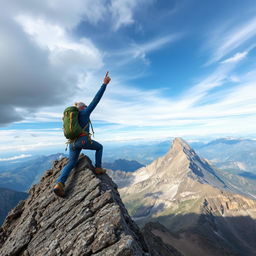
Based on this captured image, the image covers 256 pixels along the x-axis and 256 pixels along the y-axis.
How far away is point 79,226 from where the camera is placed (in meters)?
13.2

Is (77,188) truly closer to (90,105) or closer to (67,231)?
(67,231)

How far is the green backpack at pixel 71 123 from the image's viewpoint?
611 inches

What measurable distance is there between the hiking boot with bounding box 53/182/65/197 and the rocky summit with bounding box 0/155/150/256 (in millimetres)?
967

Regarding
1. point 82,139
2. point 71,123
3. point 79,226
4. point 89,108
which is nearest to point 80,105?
point 89,108

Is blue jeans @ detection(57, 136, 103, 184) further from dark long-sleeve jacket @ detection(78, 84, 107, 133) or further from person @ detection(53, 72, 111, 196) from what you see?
dark long-sleeve jacket @ detection(78, 84, 107, 133)

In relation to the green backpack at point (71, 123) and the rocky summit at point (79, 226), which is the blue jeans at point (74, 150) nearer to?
the green backpack at point (71, 123)

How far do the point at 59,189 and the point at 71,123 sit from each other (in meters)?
5.35

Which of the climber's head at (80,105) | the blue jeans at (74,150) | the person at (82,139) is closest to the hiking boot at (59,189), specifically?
the person at (82,139)

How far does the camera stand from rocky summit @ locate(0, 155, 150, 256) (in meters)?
11.2

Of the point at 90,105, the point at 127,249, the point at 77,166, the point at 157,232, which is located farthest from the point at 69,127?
the point at 157,232

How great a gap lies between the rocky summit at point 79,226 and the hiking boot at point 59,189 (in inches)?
38.1

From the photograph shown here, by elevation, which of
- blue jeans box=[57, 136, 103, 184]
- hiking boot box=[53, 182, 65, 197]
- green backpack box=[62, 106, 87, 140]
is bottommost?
hiking boot box=[53, 182, 65, 197]

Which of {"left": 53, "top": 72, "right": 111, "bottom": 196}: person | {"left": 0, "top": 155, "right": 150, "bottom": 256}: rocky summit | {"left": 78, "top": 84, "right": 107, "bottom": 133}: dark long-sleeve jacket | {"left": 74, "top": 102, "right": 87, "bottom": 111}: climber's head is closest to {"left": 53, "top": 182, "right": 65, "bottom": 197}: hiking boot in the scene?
{"left": 53, "top": 72, "right": 111, "bottom": 196}: person

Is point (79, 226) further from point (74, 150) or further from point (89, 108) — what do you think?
point (89, 108)
